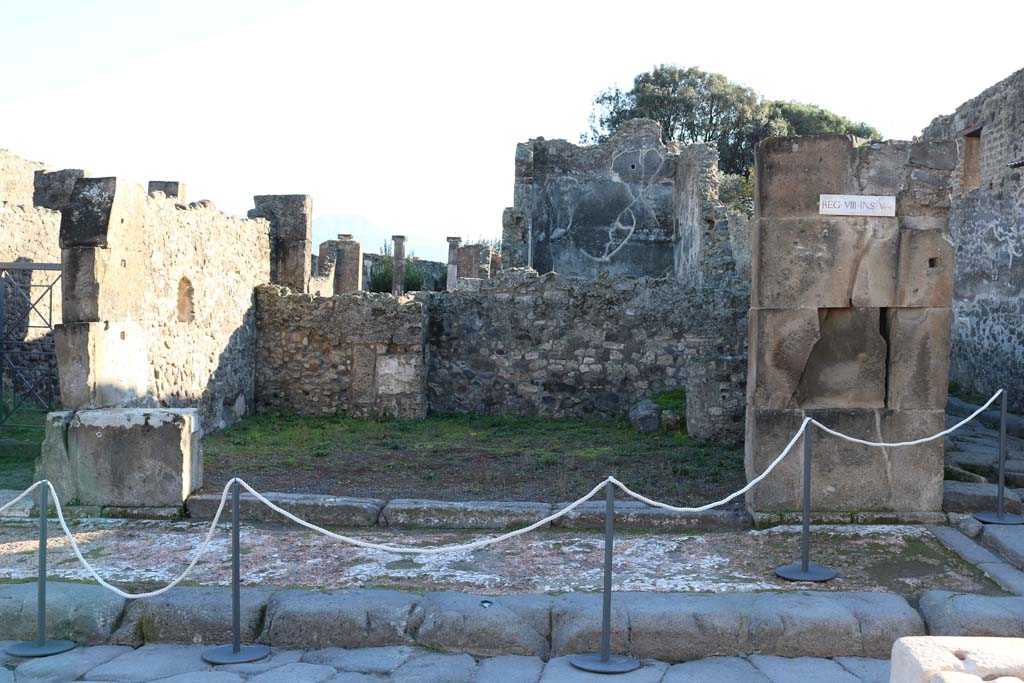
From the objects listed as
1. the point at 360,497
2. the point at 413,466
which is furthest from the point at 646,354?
the point at 360,497

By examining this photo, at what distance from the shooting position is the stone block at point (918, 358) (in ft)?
21.4

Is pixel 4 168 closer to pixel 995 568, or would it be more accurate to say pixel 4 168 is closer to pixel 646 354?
pixel 646 354

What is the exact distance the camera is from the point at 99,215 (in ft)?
25.1

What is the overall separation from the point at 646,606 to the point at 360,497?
10.2 ft

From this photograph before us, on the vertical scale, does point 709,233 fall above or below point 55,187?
below

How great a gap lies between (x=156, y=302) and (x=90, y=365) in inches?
111

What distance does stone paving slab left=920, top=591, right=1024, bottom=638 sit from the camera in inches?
182

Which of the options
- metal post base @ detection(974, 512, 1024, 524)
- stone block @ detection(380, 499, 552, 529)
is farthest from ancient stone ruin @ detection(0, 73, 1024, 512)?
stone block @ detection(380, 499, 552, 529)

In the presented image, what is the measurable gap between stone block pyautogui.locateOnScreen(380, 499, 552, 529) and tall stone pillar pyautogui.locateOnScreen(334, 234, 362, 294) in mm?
19937

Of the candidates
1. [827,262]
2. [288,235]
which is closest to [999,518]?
[827,262]

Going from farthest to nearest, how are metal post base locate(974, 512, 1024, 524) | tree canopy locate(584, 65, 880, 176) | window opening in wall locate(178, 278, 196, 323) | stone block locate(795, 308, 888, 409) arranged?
1. tree canopy locate(584, 65, 880, 176)
2. window opening in wall locate(178, 278, 196, 323)
3. stone block locate(795, 308, 888, 409)
4. metal post base locate(974, 512, 1024, 524)

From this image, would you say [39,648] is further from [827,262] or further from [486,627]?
[827,262]

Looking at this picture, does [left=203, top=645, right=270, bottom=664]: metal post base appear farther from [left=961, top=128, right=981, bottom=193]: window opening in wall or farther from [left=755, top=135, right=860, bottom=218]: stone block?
[left=961, top=128, right=981, bottom=193]: window opening in wall

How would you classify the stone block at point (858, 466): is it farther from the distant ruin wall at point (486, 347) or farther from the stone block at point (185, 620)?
the distant ruin wall at point (486, 347)
